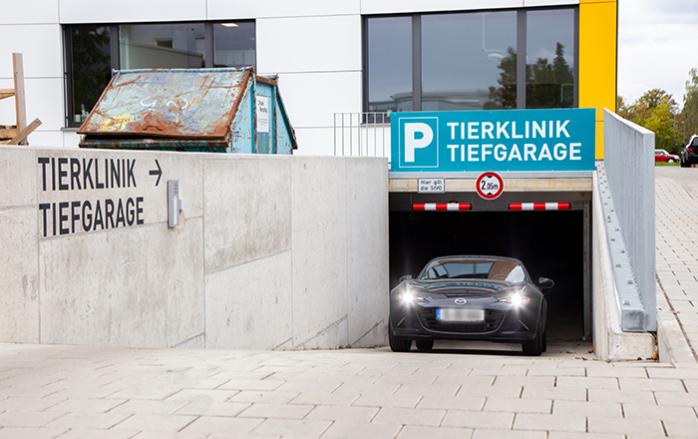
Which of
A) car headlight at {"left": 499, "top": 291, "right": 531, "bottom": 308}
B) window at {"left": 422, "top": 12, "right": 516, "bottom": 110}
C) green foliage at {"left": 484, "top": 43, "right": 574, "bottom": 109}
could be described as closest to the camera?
car headlight at {"left": 499, "top": 291, "right": 531, "bottom": 308}

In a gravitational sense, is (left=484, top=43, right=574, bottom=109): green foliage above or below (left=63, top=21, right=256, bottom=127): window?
below

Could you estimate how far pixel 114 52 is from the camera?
20469mm

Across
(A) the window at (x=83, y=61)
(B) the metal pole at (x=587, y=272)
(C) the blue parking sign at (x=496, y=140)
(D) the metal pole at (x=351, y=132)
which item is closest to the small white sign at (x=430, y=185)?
(C) the blue parking sign at (x=496, y=140)

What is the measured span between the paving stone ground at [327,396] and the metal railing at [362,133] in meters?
12.7

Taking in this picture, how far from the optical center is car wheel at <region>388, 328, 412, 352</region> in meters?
11.2

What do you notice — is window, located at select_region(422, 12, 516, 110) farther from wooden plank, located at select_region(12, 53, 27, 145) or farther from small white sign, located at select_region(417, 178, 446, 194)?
wooden plank, located at select_region(12, 53, 27, 145)

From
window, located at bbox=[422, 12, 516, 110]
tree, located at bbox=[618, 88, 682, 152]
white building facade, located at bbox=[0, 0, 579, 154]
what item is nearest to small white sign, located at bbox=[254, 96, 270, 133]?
white building facade, located at bbox=[0, 0, 579, 154]

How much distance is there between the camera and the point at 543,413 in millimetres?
4785

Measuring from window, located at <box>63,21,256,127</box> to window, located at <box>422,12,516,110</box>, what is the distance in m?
4.19

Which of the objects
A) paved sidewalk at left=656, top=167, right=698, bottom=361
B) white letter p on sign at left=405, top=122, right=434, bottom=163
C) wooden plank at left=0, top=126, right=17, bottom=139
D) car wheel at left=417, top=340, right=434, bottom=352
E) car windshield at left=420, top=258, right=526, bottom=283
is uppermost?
white letter p on sign at left=405, top=122, right=434, bottom=163

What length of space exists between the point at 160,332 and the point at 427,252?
18.3 m

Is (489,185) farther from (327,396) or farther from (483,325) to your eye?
(327,396)

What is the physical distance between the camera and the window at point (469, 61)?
19.2m

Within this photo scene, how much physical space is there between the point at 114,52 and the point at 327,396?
16.8m
